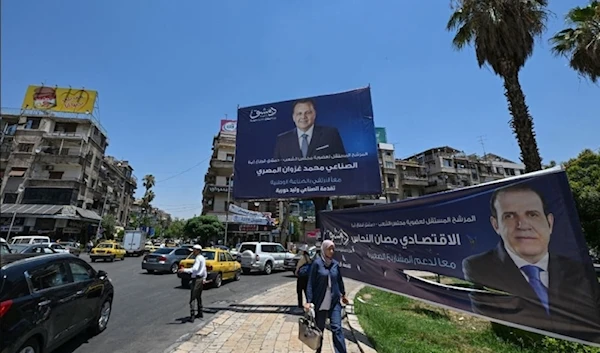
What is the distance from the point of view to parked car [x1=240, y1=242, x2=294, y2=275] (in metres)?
18.4

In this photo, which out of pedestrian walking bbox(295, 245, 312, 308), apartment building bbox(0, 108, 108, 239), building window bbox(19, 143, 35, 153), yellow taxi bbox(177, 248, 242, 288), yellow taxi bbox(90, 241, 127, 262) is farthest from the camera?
building window bbox(19, 143, 35, 153)

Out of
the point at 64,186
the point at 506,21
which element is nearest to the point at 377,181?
the point at 506,21

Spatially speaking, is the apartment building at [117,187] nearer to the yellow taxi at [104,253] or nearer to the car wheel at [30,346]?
the yellow taxi at [104,253]

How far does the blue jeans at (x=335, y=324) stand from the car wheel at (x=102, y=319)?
464cm

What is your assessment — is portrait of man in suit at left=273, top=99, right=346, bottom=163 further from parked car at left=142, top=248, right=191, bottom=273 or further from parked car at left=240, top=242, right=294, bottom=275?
parked car at left=142, top=248, right=191, bottom=273

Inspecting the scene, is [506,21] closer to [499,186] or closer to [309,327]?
[499,186]

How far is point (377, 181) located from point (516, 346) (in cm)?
488

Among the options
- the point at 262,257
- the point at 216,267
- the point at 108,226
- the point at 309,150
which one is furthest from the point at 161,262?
the point at 108,226

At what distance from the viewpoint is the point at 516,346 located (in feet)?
17.9

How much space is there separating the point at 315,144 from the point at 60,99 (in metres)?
48.9

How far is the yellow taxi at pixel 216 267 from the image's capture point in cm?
1272

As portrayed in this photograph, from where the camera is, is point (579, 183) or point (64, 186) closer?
point (579, 183)

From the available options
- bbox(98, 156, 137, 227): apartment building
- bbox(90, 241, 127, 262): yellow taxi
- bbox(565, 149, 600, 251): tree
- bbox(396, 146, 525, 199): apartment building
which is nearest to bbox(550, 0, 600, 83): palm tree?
bbox(565, 149, 600, 251): tree

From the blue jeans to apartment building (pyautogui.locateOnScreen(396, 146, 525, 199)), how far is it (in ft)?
165
